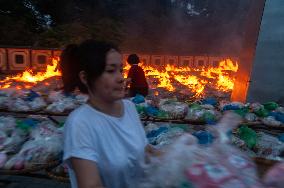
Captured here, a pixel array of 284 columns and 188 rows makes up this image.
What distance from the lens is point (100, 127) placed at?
64.1 inches

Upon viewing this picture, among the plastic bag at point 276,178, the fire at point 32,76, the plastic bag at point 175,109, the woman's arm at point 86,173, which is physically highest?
the plastic bag at point 276,178

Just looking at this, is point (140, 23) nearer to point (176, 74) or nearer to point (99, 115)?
point (176, 74)

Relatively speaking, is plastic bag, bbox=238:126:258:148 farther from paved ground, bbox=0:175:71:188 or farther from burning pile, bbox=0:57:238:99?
burning pile, bbox=0:57:238:99

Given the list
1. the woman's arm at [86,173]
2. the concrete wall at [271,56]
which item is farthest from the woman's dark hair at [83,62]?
the concrete wall at [271,56]

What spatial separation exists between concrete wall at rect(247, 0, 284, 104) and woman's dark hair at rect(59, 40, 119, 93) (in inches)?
205

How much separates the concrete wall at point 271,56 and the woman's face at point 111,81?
→ 17.2ft

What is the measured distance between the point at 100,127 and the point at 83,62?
376 mm

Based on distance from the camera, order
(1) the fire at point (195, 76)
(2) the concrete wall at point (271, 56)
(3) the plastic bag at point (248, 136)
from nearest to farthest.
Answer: (3) the plastic bag at point (248, 136) → (2) the concrete wall at point (271, 56) → (1) the fire at point (195, 76)

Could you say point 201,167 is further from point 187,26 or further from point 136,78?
point 187,26

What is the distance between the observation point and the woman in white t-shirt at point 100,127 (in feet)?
4.95

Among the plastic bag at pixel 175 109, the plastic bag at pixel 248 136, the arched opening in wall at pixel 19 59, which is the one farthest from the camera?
the arched opening in wall at pixel 19 59

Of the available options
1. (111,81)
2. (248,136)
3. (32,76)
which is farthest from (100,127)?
(32,76)

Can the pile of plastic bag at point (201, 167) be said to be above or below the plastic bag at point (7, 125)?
above

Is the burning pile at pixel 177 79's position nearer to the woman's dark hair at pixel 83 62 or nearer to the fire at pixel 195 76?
the fire at pixel 195 76
